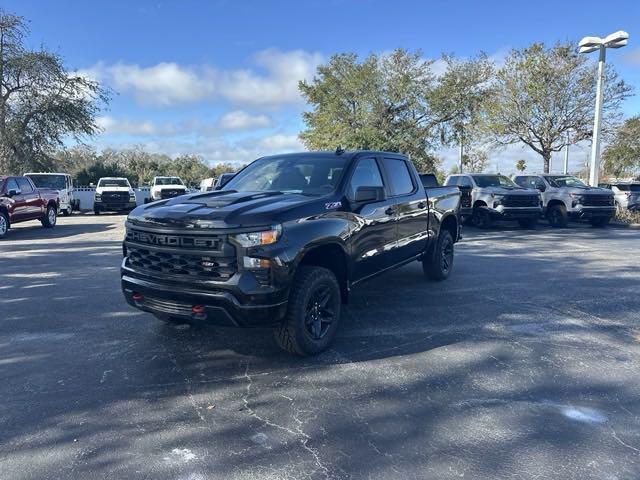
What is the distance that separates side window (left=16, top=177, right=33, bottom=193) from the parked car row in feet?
44.2

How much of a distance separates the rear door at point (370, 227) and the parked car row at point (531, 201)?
10.2 metres

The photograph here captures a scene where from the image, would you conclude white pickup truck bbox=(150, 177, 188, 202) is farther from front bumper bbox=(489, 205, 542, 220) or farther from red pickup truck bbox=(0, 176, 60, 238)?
front bumper bbox=(489, 205, 542, 220)

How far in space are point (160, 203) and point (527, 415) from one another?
3.58 meters

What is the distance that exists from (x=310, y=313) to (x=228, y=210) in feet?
3.83

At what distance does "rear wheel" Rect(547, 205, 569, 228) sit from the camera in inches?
628

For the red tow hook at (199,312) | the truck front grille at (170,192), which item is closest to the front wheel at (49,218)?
the truck front grille at (170,192)

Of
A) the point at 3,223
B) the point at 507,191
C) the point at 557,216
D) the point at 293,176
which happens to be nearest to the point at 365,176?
the point at 293,176

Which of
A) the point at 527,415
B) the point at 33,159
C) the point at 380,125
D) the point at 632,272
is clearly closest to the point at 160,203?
the point at 527,415

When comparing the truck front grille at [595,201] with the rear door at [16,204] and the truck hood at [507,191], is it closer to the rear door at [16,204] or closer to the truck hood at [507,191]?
the truck hood at [507,191]

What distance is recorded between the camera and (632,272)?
824 centimetres

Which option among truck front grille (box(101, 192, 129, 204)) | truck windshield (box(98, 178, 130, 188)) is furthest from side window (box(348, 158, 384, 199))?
truck windshield (box(98, 178, 130, 188))

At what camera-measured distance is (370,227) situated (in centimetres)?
514

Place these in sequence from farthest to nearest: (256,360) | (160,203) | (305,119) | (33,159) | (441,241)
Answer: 1. (305,119)
2. (33,159)
3. (441,241)
4. (160,203)
5. (256,360)

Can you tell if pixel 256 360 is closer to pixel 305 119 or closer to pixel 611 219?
pixel 611 219
